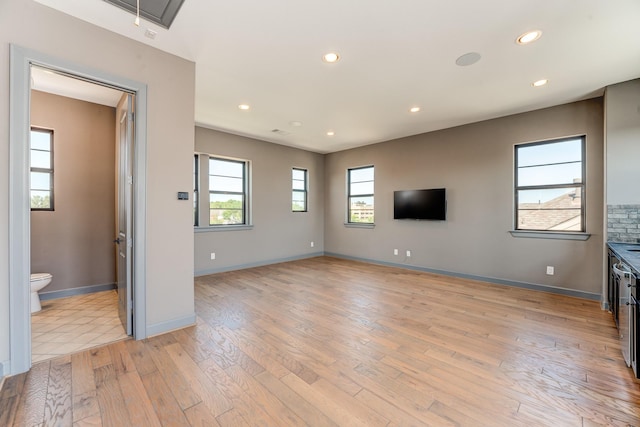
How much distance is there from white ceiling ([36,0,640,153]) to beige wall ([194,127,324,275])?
4.28 ft

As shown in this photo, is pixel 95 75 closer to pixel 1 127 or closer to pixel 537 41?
pixel 1 127

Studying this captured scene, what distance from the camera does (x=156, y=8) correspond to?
Result: 2.09m

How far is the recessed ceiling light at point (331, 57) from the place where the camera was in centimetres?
266

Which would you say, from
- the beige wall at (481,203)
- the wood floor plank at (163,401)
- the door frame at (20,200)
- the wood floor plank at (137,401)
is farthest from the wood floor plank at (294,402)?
the beige wall at (481,203)

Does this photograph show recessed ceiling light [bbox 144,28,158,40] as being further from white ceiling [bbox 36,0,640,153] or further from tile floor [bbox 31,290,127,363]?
tile floor [bbox 31,290,127,363]

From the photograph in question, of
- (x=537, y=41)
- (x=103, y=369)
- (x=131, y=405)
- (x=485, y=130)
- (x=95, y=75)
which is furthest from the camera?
(x=485, y=130)

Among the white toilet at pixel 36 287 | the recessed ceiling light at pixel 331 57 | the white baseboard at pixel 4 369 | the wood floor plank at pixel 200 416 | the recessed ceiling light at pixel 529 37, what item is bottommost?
the wood floor plank at pixel 200 416

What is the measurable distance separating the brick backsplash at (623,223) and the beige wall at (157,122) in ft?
16.1

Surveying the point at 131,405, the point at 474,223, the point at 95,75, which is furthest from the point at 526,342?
the point at 95,75

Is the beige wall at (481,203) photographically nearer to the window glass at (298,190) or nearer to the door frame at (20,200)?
the window glass at (298,190)

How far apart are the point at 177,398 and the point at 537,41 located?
13.3 ft

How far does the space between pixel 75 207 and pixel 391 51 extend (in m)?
4.56

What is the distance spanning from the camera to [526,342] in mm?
2516

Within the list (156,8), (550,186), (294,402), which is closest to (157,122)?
(156,8)
